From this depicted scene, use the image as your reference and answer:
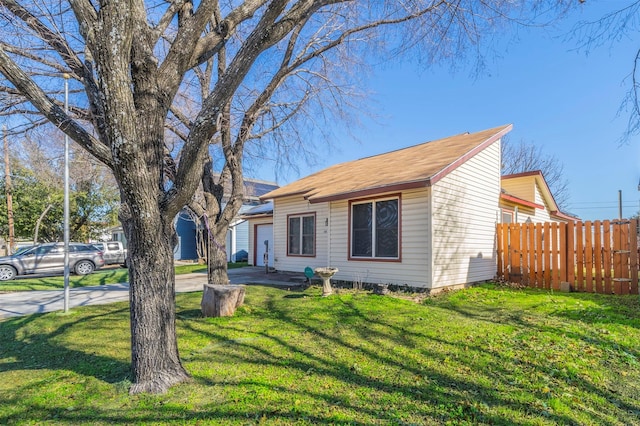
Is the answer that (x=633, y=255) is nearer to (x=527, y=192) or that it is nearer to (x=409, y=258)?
(x=409, y=258)

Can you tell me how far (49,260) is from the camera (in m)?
14.4

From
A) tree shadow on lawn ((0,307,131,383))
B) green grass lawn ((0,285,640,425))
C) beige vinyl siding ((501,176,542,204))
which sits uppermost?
beige vinyl siding ((501,176,542,204))

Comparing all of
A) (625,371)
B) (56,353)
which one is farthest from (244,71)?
(625,371)

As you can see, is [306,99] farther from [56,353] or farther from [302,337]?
[56,353]

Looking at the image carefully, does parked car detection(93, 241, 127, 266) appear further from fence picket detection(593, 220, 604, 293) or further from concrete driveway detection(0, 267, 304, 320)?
fence picket detection(593, 220, 604, 293)

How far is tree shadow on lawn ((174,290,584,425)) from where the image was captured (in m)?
2.96

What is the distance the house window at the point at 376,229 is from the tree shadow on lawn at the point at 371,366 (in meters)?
3.05

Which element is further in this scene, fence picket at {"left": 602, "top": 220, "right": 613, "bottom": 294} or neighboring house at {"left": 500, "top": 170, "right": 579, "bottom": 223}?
neighboring house at {"left": 500, "top": 170, "right": 579, "bottom": 223}

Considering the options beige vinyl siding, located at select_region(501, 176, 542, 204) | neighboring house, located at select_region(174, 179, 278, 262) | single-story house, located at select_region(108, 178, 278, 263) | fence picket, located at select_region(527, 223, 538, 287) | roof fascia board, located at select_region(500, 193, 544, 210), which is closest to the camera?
fence picket, located at select_region(527, 223, 538, 287)

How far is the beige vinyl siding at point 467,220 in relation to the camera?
815cm

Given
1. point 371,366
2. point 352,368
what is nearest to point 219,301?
point 352,368

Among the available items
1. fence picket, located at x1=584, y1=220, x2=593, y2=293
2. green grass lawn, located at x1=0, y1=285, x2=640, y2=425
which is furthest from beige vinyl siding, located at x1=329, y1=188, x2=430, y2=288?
fence picket, located at x1=584, y1=220, x2=593, y2=293

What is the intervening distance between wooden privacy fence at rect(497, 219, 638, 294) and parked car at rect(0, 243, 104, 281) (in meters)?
16.6

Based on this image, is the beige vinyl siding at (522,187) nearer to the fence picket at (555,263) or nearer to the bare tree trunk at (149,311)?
the fence picket at (555,263)
